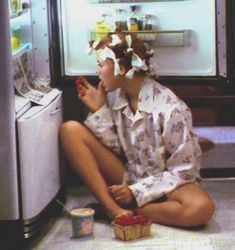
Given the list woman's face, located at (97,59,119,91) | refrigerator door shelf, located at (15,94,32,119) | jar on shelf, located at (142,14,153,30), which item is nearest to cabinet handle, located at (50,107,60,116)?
refrigerator door shelf, located at (15,94,32,119)

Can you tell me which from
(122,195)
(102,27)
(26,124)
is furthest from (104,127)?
(102,27)

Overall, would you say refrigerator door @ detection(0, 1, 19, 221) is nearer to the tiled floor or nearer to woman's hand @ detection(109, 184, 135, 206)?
the tiled floor

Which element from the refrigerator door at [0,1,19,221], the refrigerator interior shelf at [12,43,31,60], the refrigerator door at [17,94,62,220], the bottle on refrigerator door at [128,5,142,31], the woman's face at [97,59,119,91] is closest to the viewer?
the refrigerator door at [0,1,19,221]

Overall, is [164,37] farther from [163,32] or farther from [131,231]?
[131,231]

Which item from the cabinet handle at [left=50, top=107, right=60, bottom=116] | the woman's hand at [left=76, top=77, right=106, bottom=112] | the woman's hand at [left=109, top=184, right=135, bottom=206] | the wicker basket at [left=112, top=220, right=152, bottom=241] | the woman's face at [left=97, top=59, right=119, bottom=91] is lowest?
the wicker basket at [left=112, top=220, right=152, bottom=241]

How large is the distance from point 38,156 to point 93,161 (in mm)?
342

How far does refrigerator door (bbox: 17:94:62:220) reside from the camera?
2.51 meters

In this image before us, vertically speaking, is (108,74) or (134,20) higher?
(134,20)

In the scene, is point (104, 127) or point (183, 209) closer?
point (183, 209)

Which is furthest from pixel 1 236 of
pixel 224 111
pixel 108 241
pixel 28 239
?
pixel 224 111

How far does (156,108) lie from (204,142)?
0.66 metres

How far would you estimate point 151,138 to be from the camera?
2854 millimetres

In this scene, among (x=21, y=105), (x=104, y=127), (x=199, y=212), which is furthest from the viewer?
(x=104, y=127)

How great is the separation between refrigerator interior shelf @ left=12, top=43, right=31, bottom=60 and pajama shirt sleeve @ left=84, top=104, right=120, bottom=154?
39cm
